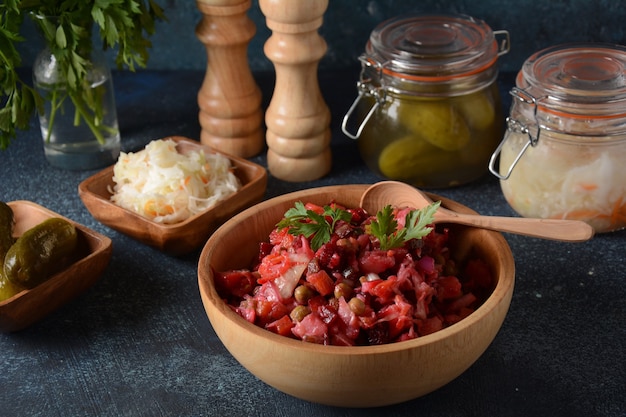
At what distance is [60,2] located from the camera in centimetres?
194

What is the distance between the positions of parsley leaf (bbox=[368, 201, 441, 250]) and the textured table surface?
0.86ft

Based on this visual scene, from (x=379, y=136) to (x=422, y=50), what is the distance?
23 centimetres

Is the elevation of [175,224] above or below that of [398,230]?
below

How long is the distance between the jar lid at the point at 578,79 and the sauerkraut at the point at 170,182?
0.69 meters

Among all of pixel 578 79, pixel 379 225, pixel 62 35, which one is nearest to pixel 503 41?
pixel 578 79

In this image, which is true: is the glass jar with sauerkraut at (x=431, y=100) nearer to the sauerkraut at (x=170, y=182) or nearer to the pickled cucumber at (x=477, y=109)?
the pickled cucumber at (x=477, y=109)

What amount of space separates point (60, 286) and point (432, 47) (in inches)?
38.1

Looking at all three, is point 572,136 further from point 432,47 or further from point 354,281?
point 354,281

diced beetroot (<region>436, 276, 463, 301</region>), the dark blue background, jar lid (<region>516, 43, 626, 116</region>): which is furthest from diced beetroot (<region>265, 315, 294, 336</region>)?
the dark blue background

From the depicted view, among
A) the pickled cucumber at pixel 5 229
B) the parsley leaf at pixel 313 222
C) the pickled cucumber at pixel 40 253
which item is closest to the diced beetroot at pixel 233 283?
the parsley leaf at pixel 313 222

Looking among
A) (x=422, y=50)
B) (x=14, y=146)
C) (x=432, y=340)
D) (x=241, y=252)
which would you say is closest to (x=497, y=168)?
(x=422, y=50)

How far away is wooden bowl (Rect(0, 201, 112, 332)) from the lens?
153 centimetres

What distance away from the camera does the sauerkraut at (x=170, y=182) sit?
72.4 inches

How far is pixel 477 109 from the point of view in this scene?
1951 millimetres
